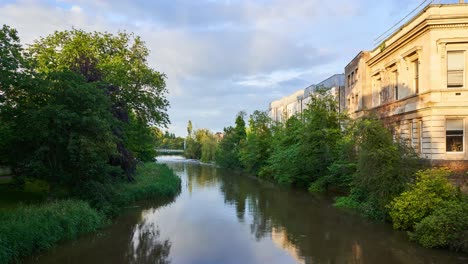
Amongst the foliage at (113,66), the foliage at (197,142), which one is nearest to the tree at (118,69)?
the foliage at (113,66)

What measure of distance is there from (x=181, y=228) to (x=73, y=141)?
666 centimetres

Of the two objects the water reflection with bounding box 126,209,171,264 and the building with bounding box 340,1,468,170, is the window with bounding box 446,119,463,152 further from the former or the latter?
the water reflection with bounding box 126,209,171,264

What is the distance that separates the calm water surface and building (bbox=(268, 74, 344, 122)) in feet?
51.6

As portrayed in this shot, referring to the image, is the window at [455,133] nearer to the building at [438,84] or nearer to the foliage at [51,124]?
the building at [438,84]

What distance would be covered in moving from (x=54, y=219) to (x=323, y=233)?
38.1ft

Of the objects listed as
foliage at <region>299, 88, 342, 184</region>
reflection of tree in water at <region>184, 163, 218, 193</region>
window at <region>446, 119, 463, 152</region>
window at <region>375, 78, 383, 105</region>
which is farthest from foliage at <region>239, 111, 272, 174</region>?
window at <region>446, 119, 463, 152</region>

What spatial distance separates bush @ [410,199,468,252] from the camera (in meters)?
14.0

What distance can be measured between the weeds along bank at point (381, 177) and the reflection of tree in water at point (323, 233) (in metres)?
0.91

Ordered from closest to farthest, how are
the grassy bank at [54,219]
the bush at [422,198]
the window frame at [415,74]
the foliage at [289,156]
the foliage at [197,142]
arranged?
the grassy bank at [54,219], the bush at [422,198], the window frame at [415,74], the foliage at [289,156], the foliage at [197,142]

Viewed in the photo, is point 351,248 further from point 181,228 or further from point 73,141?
point 73,141

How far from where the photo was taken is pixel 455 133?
68.7 ft

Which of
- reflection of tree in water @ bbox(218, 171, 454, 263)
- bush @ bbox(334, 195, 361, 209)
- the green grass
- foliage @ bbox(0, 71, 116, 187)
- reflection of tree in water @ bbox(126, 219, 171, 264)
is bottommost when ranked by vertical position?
reflection of tree in water @ bbox(126, 219, 171, 264)

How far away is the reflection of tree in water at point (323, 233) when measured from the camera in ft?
48.6

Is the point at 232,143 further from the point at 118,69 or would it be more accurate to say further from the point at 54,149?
the point at 54,149
